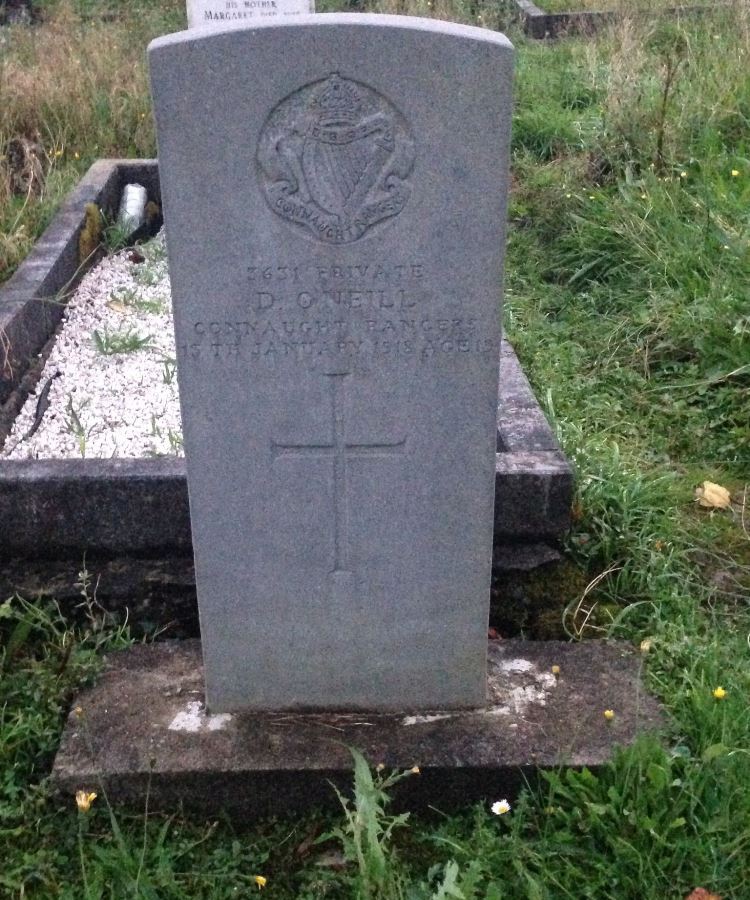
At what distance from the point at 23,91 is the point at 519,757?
5.15 m

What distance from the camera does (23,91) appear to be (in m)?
6.02

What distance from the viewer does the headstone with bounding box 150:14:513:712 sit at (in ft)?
6.34

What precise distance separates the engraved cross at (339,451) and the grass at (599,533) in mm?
539

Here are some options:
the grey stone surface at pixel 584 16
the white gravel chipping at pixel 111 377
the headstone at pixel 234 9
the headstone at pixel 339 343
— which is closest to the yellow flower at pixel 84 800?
the headstone at pixel 339 343

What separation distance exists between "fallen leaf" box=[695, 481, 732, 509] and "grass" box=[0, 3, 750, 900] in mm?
32

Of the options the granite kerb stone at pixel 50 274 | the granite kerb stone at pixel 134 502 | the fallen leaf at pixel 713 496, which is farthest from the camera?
the granite kerb stone at pixel 50 274

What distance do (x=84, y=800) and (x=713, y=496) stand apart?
82.0 inches

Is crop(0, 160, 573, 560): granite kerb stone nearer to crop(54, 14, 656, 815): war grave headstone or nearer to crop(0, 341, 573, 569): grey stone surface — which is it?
crop(0, 341, 573, 569): grey stone surface

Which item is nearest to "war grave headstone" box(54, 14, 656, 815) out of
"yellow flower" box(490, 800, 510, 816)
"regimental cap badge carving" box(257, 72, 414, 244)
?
"regimental cap badge carving" box(257, 72, 414, 244)

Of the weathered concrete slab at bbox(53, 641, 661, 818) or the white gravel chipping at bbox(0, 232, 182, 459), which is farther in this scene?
the white gravel chipping at bbox(0, 232, 182, 459)

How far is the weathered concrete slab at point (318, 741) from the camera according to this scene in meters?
2.28

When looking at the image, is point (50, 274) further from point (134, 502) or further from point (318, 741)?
point (318, 741)

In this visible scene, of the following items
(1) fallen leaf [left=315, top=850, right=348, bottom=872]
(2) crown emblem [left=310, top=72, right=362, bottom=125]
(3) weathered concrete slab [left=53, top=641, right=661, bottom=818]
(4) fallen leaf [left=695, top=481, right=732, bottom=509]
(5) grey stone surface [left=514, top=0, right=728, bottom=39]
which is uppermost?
(2) crown emblem [left=310, top=72, right=362, bottom=125]

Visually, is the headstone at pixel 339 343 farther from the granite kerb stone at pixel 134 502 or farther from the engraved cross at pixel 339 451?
the granite kerb stone at pixel 134 502
